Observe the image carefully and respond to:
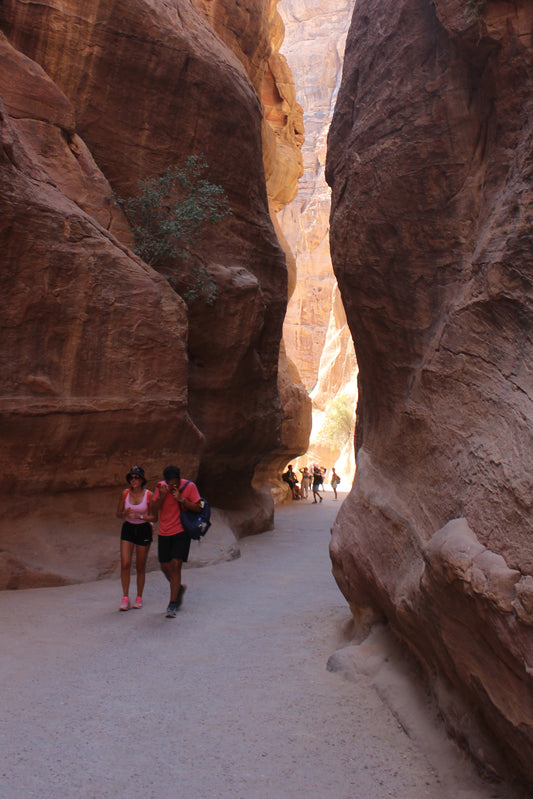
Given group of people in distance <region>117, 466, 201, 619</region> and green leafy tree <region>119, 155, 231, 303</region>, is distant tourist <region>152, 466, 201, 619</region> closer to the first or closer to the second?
group of people in distance <region>117, 466, 201, 619</region>

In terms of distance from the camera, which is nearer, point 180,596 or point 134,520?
point 134,520

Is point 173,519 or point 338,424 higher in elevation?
point 173,519

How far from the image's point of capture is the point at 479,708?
3.16 m

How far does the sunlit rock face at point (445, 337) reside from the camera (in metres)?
3.04

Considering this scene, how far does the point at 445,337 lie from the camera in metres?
4.25

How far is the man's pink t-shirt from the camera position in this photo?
20.4 feet

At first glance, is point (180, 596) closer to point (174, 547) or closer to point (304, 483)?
point (174, 547)

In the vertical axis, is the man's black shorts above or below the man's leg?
above

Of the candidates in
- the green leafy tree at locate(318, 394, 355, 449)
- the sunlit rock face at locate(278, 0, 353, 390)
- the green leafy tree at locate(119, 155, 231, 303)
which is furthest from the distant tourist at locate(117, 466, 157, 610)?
the sunlit rock face at locate(278, 0, 353, 390)

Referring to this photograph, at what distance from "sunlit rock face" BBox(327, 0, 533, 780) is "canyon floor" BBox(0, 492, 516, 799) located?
0.41 metres

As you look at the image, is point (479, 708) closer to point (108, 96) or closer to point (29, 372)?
point (29, 372)

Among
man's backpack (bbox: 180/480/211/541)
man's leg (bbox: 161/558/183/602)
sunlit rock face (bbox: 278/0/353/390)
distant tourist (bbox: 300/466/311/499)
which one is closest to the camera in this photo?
man's backpack (bbox: 180/480/211/541)

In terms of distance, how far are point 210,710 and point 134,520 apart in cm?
272

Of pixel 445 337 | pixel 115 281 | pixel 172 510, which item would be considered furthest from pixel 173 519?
pixel 115 281
